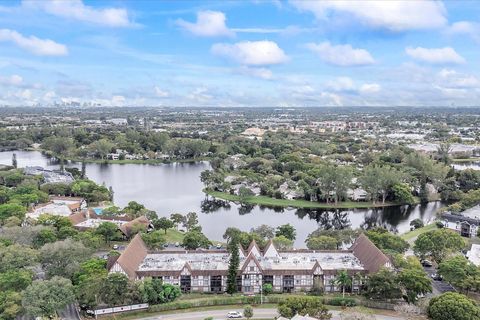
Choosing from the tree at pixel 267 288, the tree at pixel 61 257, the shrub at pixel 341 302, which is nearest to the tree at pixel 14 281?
the tree at pixel 61 257

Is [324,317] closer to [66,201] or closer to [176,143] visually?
[66,201]

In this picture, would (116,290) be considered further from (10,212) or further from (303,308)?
(10,212)

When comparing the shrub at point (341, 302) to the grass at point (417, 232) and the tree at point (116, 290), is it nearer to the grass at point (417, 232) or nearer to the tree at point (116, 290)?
the tree at point (116, 290)

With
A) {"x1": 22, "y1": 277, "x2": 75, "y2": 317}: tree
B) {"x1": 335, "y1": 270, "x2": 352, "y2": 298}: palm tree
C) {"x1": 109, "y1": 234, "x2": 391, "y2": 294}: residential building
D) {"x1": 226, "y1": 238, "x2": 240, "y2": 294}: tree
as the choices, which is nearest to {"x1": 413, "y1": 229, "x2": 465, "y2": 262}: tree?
{"x1": 109, "y1": 234, "x2": 391, "y2": 294}: residential building

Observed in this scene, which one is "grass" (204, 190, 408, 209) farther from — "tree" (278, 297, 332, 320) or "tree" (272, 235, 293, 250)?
"tree" (278, 297, 332, 320)

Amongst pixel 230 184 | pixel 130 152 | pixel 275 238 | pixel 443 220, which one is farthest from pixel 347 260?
pixel 130 152

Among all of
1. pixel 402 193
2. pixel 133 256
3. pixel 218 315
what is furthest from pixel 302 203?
pixel 218 315
